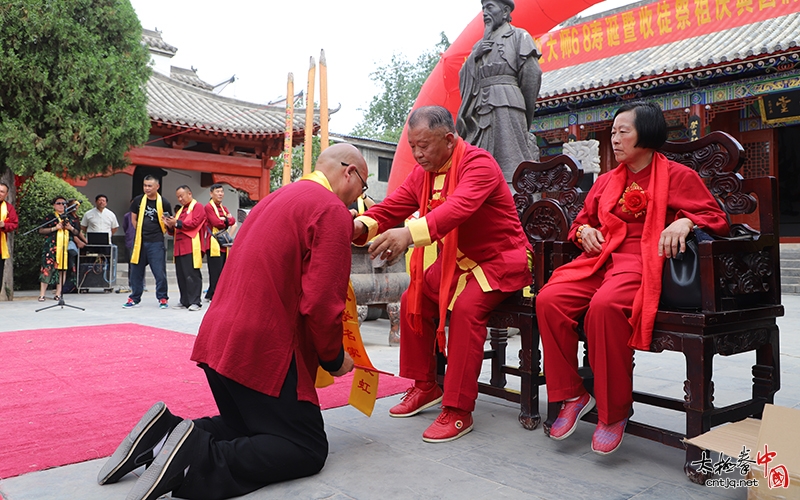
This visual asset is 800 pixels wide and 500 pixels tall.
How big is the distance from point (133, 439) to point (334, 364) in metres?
A: 0.66

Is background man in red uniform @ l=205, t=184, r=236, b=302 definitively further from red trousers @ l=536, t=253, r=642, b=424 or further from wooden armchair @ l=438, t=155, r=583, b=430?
red trousers @ l=536, t=253, r=642, b=424

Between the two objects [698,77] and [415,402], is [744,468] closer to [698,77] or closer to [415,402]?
[415,402]

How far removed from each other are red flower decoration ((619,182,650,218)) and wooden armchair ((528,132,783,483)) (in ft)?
0.86

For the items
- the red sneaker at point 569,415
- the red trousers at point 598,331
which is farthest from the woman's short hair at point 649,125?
the red sneaker at point 569,415

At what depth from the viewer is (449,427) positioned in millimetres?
2512

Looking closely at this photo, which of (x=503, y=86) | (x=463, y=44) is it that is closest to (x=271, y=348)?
(x=503, y=86)

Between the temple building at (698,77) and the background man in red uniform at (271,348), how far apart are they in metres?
10.3

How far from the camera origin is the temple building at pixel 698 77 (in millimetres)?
11062

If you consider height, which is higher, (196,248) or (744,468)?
(196,248)

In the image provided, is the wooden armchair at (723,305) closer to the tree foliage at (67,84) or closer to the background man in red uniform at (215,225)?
the background man in red uniform at (215,225)

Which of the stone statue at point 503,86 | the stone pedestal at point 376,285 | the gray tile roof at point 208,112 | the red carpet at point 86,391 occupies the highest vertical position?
the gray tile roof at point 208,112

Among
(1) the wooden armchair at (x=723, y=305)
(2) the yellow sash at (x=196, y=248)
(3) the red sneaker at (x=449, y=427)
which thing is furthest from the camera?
(2) the yellow sash at (x=196, y=248)

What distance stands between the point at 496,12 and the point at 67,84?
603 centimetres

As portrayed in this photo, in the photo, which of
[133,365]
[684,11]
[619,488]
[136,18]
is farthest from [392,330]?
[684,11]
